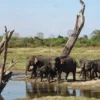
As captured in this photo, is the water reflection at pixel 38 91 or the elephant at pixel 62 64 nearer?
the water reflection at pixel 38 91

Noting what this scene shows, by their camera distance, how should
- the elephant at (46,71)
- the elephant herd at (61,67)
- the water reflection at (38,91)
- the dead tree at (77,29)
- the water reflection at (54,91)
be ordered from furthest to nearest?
1. the dead tree at (77,29)
2. the elephant herd at (61,67)
3. the elephant at (46,71)
4. the water reflection at (54,91)
5. the water reflection at (38,91)

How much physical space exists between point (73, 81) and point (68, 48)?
8.68 meters

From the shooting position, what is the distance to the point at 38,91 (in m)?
22.2

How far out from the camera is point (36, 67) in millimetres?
29047

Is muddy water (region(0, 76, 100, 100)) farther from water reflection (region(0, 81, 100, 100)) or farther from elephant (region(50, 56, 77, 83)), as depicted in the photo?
elephant (region(50, 56, 77, 83))

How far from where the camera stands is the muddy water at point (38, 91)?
67.9 feet

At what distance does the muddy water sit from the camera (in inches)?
815

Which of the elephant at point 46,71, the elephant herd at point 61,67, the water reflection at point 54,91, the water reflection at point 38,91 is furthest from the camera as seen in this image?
the elephant herd at point 61,67

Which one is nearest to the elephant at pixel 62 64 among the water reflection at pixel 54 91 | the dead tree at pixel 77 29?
the water reflection at pixel 54 91

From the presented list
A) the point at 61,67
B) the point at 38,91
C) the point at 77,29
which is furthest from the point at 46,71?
the point at 77,29

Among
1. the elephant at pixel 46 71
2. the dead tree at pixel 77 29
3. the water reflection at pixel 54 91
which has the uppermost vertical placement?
the dead tree at pixel 77 29

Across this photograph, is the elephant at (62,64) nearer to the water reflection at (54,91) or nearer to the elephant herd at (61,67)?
the elephant herd at (61,67)

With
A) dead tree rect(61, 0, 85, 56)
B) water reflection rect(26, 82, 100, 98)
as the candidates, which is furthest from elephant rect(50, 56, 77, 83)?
dead tree rect(61, 0, 85, 56)

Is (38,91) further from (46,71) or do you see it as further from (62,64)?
(62,64)
